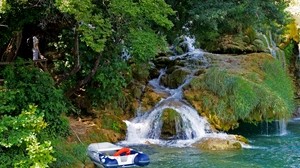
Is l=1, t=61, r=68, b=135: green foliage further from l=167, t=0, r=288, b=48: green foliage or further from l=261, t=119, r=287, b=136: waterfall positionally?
l=261, t=119, r=287, b=136: waterfall

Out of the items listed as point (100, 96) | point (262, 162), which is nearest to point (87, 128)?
point (100, 96)

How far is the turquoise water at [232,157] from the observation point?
10.1 meters

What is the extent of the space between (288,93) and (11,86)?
11110 millimetres

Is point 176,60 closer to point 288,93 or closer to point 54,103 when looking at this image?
point 288,93

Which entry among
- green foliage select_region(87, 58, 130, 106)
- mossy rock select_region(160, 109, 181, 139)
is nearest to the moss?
mossy rock select_region(160, 109, 181, 139)

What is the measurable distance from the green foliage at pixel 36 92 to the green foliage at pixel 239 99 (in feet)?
19.2

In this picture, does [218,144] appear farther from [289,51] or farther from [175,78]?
[289,51]

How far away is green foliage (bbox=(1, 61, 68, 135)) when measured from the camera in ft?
27.5

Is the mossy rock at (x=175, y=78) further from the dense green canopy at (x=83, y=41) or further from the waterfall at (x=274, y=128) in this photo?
the waterfall at (x=274, y=128)

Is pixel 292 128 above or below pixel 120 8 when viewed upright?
below

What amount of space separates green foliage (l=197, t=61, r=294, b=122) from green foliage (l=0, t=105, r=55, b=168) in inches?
305

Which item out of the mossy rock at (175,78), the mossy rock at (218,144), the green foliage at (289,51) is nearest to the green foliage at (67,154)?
the mossy rock at (218,144)

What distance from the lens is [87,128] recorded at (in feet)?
39.9

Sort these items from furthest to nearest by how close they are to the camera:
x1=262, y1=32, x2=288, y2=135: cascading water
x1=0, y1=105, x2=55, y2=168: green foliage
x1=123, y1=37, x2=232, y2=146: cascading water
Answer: x1=262, y1=32, x2=288, y2=135: cascading water, x1=123, y1=37, x2=232, y2=146: cascading water, x1=0, y1=105, x2=55, y2=168: green foliage
